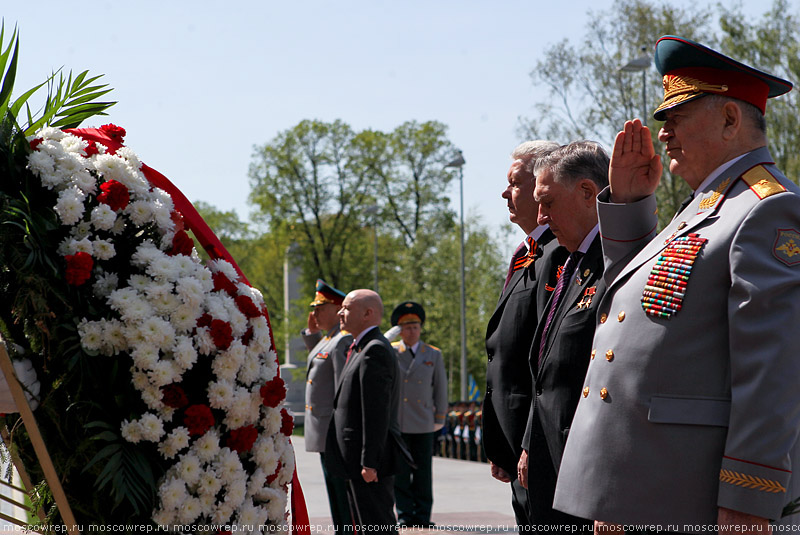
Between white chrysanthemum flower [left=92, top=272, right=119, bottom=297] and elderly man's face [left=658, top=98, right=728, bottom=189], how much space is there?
5.99ft

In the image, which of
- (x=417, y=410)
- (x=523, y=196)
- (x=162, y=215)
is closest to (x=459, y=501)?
(x=417, y=410)

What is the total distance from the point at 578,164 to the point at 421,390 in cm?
756

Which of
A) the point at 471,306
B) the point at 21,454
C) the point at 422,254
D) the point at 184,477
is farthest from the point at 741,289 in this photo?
the point at 422,254

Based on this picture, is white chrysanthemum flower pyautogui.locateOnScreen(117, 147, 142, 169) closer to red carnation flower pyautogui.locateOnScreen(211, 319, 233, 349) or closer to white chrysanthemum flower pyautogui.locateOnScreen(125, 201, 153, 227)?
white chrysanthemum flower pyautogui.locateOnScreen(125, 201, 153, 227)

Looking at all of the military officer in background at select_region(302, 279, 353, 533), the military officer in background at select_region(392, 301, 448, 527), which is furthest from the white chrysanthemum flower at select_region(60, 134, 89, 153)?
the military officer in background at select_region(392, 301, 448, 527)

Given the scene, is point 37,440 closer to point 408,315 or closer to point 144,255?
point 144,255

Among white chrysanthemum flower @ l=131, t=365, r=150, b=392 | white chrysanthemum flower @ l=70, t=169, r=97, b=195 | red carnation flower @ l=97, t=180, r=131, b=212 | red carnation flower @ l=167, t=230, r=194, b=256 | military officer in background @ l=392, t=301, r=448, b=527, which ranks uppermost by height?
white chrysanthemum flower @ l=70, t=169, r=97, b=195

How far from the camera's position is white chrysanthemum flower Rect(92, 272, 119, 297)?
3141 millimetres

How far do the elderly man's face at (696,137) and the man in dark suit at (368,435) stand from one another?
3876 millimetres

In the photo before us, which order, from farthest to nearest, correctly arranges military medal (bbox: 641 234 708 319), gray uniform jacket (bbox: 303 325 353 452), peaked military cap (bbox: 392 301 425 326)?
peaked military cap (bbox: 392 301 425 326) → gray uniform jacket (bbox: 303 325 353 452) → military medal (bbox: 641 234 708 319)

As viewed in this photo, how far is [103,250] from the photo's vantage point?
3172 millimetres

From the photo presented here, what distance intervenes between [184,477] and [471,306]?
3468 cm

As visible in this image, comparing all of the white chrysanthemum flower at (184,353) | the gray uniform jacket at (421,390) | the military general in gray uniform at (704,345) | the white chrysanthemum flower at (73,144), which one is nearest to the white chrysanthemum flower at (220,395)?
the white chrysanthemum flower at (184,353)

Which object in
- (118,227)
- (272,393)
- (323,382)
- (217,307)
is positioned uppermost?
(118,227)
